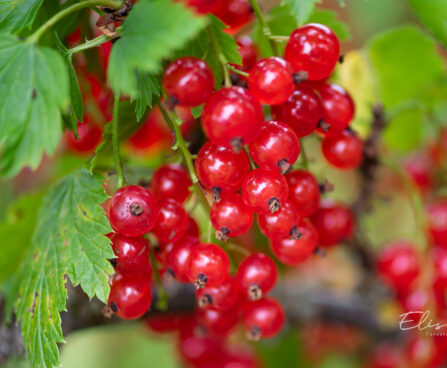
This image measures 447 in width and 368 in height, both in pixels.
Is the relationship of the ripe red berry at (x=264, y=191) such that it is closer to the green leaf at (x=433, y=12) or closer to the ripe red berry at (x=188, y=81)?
the ripe red berry at (x=188, y=81)

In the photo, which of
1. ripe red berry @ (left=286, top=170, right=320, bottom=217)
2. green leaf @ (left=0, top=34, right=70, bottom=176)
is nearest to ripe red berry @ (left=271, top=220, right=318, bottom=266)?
ripe red berry @ (left=286, top=170, right=320, bottom=217)

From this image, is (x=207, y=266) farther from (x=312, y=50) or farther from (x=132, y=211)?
(x=312, y=50)

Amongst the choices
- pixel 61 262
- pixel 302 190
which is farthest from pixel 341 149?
pixel 61 262

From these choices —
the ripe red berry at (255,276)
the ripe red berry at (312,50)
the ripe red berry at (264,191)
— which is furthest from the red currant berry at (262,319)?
the ripe red berry at (312,50)

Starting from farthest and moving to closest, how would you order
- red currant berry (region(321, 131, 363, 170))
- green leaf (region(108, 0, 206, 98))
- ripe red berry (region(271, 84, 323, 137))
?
red currant berry (region(321, 131, 363, 170)) < ripe red berry (region(271, 84, 323, 137)) < green leaf (region(108, 0, 206, 98))

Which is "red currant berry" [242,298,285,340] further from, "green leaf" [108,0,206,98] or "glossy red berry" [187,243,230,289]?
"green leaf" [108,0,206,98]

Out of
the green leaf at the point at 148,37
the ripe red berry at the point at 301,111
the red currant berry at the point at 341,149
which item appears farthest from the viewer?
the red currant berry at the point at 341,149

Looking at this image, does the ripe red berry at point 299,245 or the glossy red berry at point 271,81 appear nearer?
the glossy red berry at point 271,81

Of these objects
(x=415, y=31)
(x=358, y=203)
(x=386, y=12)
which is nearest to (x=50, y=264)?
(x=358, y=203)

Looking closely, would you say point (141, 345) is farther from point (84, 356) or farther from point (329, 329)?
point (329, 329)
